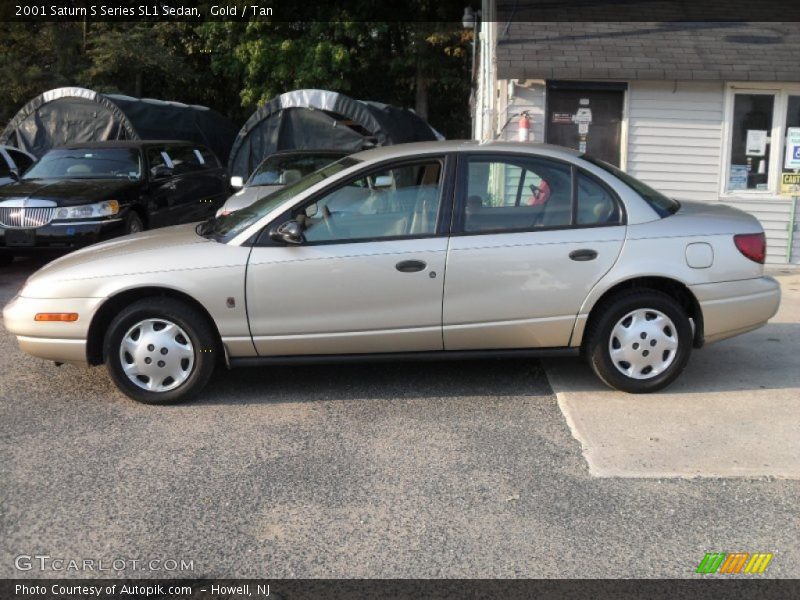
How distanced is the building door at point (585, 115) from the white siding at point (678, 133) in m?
0.18

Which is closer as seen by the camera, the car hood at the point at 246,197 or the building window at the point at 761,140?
the car hood at the point at 246,197

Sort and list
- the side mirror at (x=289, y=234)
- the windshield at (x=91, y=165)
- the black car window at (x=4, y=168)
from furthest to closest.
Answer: the black car window at (x=4, y=168)
the windshield at (x=91, y=165)
the side mirror at (x=289, y=234)

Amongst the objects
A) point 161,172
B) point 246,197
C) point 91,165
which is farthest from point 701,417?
point 91,165

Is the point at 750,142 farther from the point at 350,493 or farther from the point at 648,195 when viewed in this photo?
the point at 350,493

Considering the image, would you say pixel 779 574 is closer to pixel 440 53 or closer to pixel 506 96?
pixel 506 96

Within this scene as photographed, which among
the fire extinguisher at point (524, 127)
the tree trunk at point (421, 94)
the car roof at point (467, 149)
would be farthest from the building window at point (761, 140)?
the tree trunk at point (421, 94)

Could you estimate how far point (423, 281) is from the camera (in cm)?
524

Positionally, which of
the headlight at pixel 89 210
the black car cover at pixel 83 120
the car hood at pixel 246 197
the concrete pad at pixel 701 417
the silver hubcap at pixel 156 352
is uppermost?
the black car cover at pixel 83 120

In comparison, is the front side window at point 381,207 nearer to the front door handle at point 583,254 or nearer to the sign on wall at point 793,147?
the front door handle at point 583,254

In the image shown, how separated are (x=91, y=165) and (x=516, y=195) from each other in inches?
309

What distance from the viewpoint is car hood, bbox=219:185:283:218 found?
399 inches

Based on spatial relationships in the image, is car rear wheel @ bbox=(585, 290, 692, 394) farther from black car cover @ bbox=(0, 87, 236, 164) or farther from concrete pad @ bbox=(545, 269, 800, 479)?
black car cover @ bbox=(0, 87, 236, 164)

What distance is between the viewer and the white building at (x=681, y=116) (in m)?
10.2

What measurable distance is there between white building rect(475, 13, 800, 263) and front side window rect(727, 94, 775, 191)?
1cm
